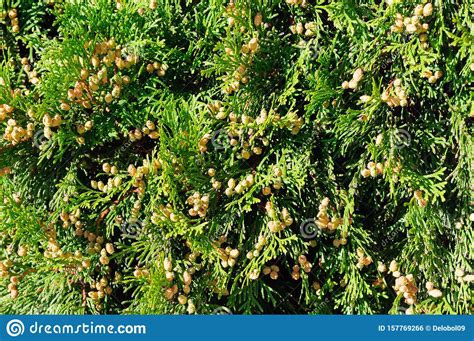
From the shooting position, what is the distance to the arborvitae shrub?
1.80 metres

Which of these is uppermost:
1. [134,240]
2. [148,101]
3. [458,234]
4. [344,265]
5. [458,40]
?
[458,40]

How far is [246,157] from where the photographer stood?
185 centimetres

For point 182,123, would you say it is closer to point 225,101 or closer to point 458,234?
point 225,101

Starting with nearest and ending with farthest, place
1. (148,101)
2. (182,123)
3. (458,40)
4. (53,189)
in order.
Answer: (458,40) < (182,123) < (148,101) < (53,189)

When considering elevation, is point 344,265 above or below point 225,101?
below

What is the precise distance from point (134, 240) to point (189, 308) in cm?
39

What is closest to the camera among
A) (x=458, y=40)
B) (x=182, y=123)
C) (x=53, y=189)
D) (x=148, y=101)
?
(x=458, y=40)

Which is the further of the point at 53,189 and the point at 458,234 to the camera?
the point at 53,189

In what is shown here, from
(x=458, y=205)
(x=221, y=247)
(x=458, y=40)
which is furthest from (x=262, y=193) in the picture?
(x=458, y=40)

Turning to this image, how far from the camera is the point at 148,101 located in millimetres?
1946

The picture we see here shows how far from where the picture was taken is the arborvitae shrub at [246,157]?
1.80 metres

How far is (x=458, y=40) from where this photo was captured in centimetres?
167

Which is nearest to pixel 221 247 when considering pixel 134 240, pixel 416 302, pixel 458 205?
pixel 134 240

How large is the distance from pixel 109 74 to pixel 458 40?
1.12 metres
